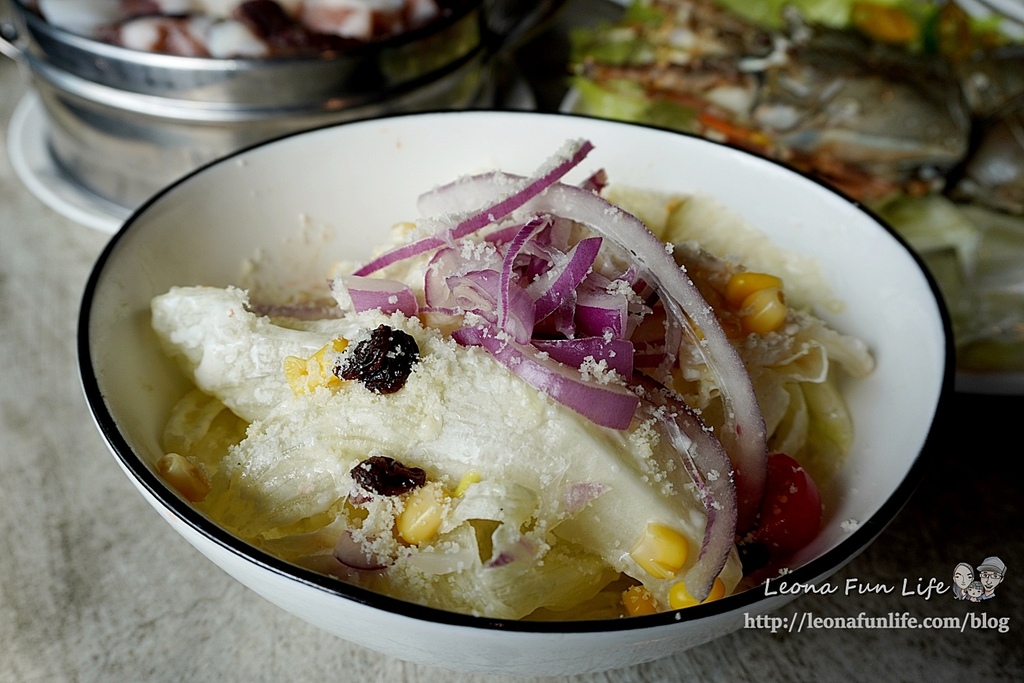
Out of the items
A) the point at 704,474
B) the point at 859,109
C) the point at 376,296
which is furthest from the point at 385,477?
the point at 859,109

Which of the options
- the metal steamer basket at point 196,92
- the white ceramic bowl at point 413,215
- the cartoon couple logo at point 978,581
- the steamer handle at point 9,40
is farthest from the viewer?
the steamer handle at point 9,40

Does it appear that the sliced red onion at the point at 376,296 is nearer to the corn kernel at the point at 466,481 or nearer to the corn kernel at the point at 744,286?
the corn kernel at the point at 466,481

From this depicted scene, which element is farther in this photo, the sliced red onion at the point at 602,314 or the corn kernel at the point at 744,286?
the corn kernel at the point at 744,286

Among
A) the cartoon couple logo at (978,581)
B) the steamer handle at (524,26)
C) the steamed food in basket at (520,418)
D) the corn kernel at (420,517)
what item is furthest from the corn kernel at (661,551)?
the steamer handle at (524,26)

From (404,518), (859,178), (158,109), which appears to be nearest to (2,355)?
(158,109)

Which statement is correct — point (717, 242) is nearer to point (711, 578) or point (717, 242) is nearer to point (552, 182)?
point (552, 182)

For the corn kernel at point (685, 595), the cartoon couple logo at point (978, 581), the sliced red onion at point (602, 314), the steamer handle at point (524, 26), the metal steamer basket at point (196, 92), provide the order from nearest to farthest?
1. the corn kernel at point (685, 595)
2. the sliced red onion at point (602, 314)
3. the cartoon couple logo at point (978, 581)
4. the metal steamer basket at point (196, 92)
5. the steamer handle at point (524, 26)
